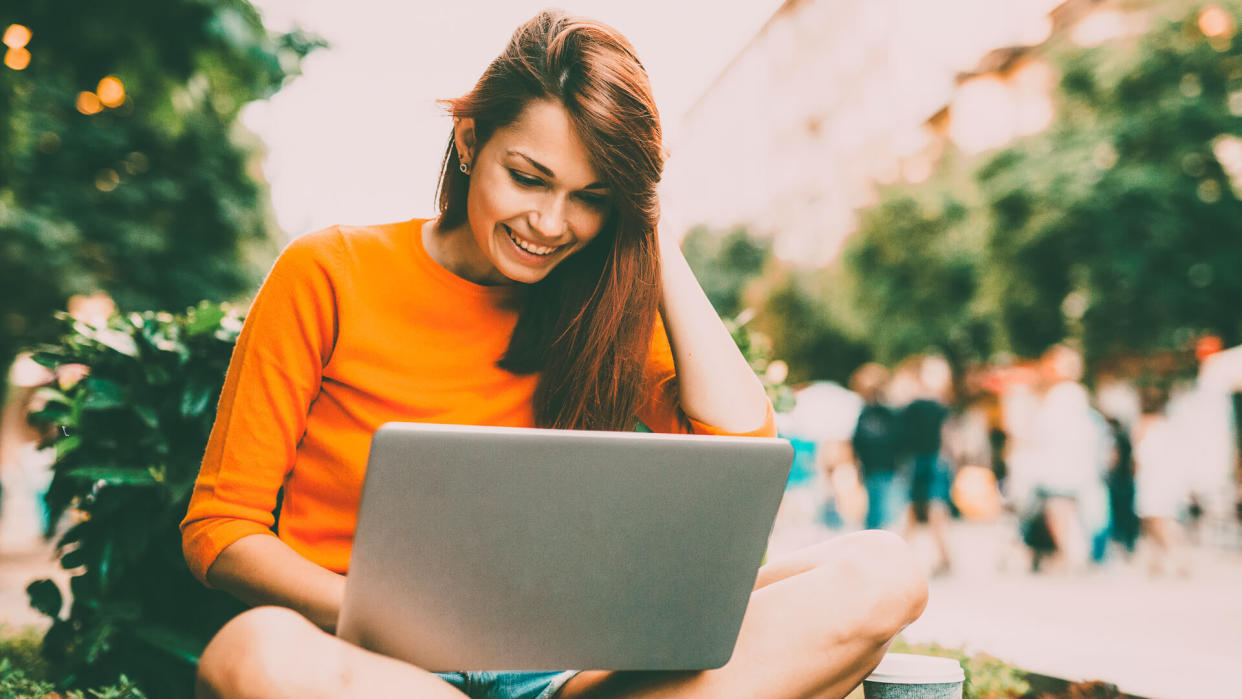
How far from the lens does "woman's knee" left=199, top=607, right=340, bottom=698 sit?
1171mm

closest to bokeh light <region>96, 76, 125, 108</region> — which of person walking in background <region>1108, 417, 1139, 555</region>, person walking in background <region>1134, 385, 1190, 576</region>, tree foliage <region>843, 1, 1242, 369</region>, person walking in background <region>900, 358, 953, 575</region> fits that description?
person walking in background <region>900, 358, 953, 575</region>

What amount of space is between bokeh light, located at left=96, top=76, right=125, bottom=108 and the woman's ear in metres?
2.18

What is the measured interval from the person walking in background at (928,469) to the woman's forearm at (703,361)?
279 inches

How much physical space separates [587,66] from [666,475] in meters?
0.86

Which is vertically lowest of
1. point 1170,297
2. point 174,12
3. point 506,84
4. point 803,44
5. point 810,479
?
point 810,479

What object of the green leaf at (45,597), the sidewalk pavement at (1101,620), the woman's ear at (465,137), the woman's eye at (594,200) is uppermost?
the woman's ear at (465,137)

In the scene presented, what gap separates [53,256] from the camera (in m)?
11.6

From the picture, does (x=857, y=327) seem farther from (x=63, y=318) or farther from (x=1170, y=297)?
(x=63, y=318)

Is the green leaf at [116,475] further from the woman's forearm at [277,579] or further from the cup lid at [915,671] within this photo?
the cup lid at [915,671]

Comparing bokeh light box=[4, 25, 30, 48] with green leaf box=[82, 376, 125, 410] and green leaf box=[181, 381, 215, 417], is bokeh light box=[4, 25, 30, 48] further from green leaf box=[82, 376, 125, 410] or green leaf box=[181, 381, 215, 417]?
green leaf box=[181, 381, 215, 417]

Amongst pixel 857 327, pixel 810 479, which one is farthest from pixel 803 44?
pixel 810 479

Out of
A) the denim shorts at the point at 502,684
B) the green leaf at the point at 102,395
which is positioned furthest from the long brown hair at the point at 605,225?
the green leaf at the point at 102,395

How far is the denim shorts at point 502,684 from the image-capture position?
154 cm

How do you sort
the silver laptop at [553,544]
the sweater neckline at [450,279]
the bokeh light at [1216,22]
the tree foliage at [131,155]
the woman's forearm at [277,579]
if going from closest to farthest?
the silver laptop at [553,544]
the woman's forearm at [277,579]
the sweater neckline at [450,279]
the tree foliage at [131,155]
the bokeh light at [1216,22]
